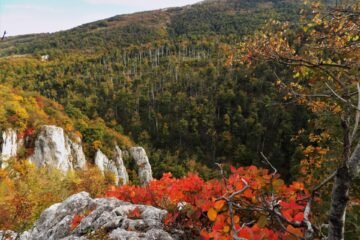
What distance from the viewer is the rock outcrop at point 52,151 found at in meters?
33.8

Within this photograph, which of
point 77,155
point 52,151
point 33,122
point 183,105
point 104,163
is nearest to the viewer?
point 52,151

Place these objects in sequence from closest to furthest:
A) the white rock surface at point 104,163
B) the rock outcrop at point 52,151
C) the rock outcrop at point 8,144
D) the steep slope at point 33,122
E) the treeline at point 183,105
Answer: the rock outcrop at point 8,144
the steep slope at point 33,122
the rock outcrop at point 52,151
the white rock surface at point 104,163
the treeline at point 183,105

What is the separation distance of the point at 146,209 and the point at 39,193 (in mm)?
17145

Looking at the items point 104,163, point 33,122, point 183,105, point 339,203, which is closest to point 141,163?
point 104,163

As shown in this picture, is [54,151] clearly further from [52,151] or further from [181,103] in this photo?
[181,103]

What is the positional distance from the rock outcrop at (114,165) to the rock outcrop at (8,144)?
38.7 ft

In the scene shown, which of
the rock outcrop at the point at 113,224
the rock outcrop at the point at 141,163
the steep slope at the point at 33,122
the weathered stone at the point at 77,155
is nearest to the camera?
the rock outcrop at the point at 113,224

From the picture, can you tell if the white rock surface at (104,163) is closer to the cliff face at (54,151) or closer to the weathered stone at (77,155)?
the cliff face at (54,151)

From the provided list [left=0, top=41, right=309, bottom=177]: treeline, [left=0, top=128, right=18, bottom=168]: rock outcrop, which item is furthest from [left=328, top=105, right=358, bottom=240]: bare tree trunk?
[left=0, top=41, right=309, bottom=177]: treeline

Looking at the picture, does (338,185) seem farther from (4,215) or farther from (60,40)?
(60,40)

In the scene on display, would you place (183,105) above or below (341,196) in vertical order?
below

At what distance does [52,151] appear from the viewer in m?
34.3

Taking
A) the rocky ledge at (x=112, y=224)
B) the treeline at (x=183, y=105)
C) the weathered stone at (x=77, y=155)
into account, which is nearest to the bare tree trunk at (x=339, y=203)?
the rocky ledge at (x=112, y=224)

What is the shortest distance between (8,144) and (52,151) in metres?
4.61
